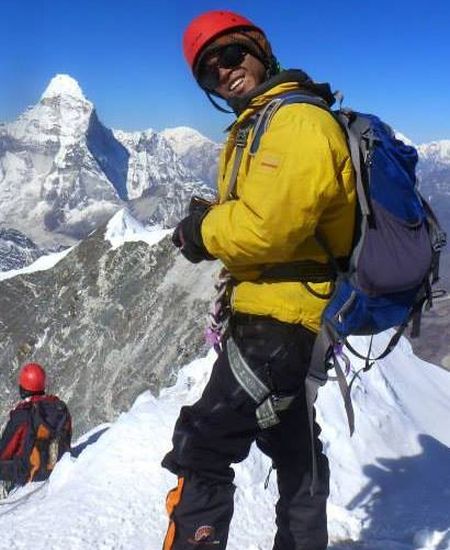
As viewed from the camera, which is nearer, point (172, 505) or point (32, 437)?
point (172, 505)

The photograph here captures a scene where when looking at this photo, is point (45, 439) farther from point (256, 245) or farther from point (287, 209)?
point (287, 209)

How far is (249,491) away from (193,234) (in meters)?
4.07

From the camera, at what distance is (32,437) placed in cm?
1092

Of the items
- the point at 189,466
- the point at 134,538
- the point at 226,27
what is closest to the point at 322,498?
the point at 189,466

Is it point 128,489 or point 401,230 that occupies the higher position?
point 401,230

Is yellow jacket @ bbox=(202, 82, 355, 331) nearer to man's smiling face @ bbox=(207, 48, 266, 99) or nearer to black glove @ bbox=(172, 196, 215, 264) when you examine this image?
black glove @ bbox=(172, 196, 215, 264)

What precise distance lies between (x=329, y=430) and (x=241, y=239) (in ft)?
18.5

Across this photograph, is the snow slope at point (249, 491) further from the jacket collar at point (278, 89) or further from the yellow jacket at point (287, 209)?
the jacket collar at point (278, 89)

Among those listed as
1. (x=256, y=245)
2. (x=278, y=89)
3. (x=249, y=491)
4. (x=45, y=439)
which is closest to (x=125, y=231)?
(x=45, y=439)

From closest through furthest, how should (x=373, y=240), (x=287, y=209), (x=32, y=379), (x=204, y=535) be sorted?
(x=287, y=209)
(x=373, y=240)
(x=204, y=535)
(x=32, y=379)

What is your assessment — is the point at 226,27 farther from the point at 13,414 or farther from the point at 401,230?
the point at 13,414

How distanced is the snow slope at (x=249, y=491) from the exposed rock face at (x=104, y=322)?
17120 millimetres

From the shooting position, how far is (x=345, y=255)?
441 cm

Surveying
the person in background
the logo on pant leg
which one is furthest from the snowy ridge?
the logo on pant leg
